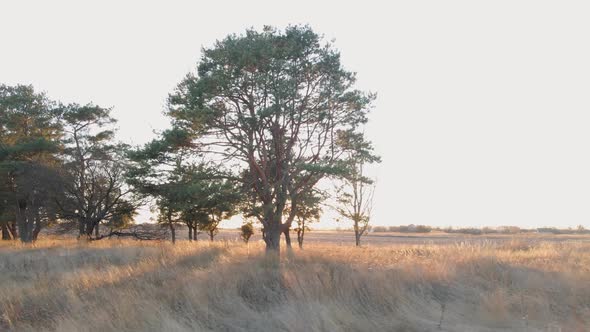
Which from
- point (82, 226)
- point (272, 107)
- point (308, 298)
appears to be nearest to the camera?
point (308, 298)

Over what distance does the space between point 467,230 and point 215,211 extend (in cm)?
5824

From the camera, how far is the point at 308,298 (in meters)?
8.53

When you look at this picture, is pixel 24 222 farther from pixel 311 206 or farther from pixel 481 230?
pixel 481 230

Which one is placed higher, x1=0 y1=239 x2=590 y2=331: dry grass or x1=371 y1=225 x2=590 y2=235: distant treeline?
x1=371 y1=225 x2=590 y2=235: distant treeline

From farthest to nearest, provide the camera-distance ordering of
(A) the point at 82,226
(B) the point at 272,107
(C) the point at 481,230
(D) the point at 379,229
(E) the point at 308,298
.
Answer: (D) the point at 379,229
(C) the point at 481,230
(A) the point at 82,226
(B) the point at 272,107
(E) the point at 308,298

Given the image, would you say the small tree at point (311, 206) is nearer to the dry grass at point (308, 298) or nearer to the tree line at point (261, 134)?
the tree line at point (261, 134)

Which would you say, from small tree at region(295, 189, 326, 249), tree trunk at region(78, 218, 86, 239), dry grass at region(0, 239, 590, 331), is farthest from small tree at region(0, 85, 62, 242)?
dry grass at region(0, 239, 590, 331)

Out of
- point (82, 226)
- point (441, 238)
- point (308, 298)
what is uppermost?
point (82, 226)

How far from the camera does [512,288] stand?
1022cm

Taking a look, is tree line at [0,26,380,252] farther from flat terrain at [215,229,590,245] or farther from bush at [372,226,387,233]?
bush at [372,226,387,233]

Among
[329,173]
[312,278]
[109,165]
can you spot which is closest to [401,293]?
[312,278]

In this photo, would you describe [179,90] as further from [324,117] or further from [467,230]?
[467,230]

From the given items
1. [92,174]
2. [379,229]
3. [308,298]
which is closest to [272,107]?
[308,298]

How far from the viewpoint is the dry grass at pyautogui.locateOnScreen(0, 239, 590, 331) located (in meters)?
7.73
